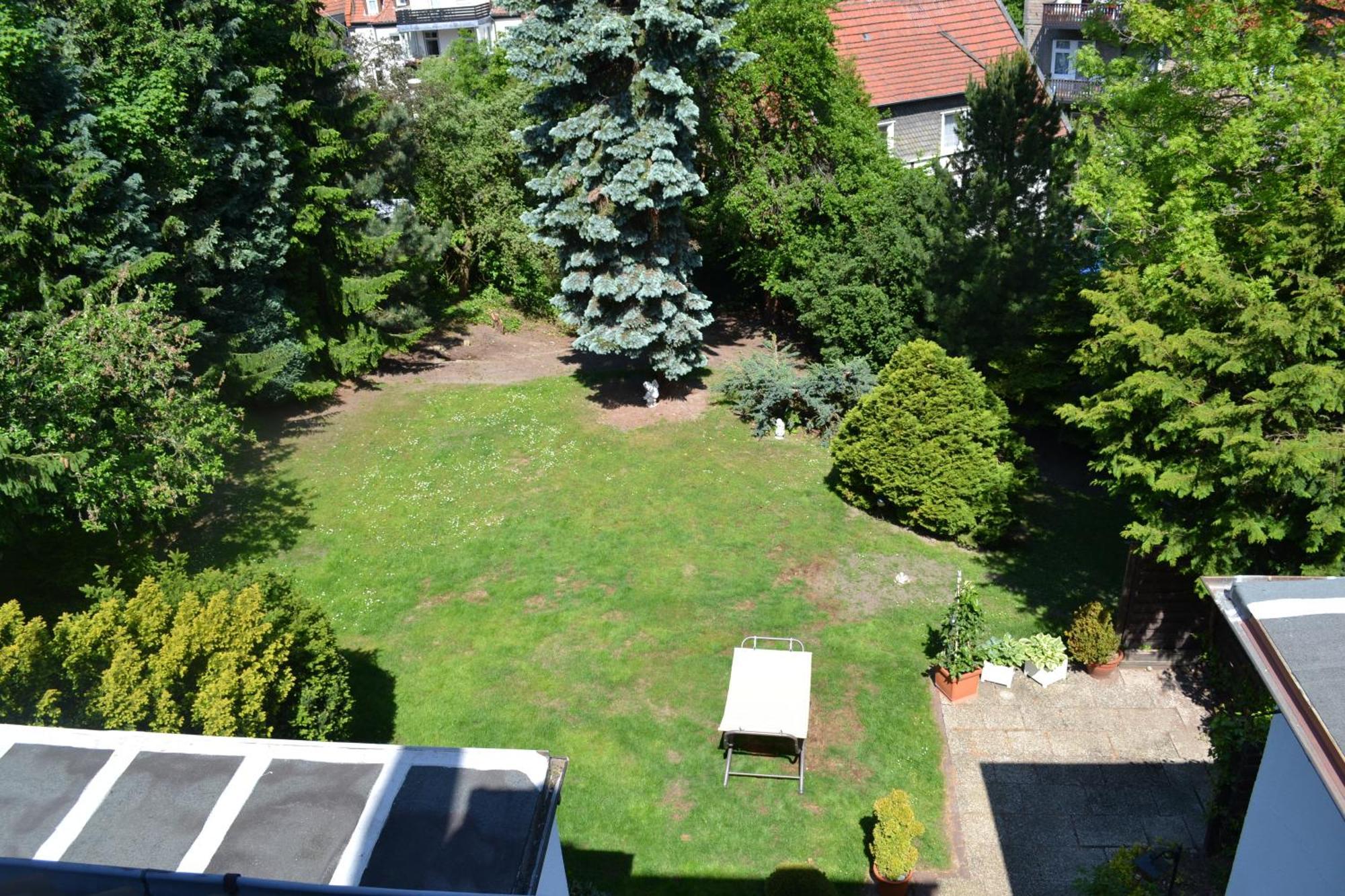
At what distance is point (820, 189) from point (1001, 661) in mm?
13082

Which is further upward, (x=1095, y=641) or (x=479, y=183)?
(x=479, y=183)

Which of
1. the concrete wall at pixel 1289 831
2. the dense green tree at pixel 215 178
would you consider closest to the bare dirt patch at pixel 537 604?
the dense green tree at pixel 215 178

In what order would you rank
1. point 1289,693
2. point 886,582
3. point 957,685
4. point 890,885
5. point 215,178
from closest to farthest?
point 1289,693
point 890,885
point 957,685
point 886,582
point 215,178

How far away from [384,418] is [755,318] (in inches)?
440

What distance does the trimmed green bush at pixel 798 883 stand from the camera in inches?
356

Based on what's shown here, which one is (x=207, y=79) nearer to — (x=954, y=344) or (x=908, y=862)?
(x=954, y=344)

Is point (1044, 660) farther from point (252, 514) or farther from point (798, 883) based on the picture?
point (252, 514)

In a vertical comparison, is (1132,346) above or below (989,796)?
above

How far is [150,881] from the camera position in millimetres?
4496

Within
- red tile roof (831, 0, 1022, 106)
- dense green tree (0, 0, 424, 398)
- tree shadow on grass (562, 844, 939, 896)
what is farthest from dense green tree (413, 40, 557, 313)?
tree shadow on grass (562, 844, 939, 896)

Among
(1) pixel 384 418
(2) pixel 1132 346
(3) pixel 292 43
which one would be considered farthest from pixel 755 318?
(2) pixel 1132 346

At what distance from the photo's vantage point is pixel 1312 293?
9.84 meters

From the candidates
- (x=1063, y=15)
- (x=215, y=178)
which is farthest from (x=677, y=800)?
(x=1063, y=15)

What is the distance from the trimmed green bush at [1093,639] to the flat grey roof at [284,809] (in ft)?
28.0
